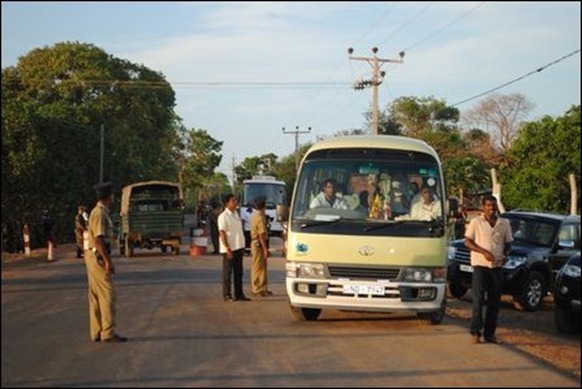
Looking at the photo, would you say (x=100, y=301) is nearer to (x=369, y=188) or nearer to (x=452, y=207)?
(x=369, y=188)

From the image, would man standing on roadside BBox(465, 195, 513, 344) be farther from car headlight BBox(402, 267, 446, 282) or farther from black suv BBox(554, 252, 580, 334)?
black suv BBox(554, 252, 580, 334)

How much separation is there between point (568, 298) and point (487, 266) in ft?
9.12

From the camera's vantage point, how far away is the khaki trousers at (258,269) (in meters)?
15.8

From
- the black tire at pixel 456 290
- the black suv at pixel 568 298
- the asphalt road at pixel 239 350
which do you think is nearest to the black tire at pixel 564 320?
the black suv at pixel 568 298

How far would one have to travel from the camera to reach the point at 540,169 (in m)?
25.6

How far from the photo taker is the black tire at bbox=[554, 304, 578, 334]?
12.9 m

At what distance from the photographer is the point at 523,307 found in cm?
1627

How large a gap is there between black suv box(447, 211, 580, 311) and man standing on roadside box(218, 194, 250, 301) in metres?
4.96

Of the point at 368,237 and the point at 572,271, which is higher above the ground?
the point at 368,237

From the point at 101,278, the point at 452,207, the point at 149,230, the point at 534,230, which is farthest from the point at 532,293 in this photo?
the point at 149,230

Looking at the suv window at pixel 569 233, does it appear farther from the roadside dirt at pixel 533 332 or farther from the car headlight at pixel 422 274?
the car headlight at pixel 422 274

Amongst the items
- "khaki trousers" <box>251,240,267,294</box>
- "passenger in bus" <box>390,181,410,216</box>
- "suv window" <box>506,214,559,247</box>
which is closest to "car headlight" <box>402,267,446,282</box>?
"passenger in bus" <box>390,181,410,216</box>

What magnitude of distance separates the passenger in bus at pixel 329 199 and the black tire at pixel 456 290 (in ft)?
21.2

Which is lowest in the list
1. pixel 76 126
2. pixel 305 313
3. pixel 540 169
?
pixel 305 313
